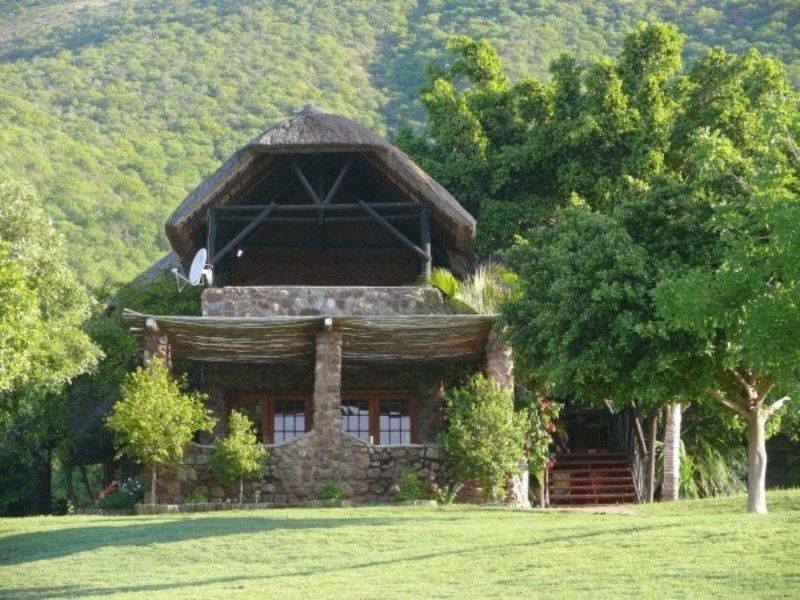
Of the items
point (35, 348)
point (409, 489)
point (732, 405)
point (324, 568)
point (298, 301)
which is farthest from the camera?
point (298, 301)

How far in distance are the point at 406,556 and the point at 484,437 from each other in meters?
7.94

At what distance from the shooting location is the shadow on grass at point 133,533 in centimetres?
2053

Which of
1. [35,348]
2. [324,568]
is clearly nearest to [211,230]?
[35,348]

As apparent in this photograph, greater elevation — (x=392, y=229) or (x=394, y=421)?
(x=392, y=229)

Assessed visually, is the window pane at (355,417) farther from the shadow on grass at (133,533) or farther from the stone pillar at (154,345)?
the shadow on grass at (133,533)

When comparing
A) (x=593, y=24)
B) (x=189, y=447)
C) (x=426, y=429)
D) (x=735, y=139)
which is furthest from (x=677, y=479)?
(x=593, y=24)

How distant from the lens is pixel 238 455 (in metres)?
25.8

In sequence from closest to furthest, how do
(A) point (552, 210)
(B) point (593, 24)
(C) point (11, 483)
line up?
(C) point (11, 483) < (A) point (552, 210) < (B) point (593, 24)

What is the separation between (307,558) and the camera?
1897cm

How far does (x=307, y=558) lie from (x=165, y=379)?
800 cm

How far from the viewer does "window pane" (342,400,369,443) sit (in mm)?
30328

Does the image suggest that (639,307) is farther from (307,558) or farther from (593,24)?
(593,24)

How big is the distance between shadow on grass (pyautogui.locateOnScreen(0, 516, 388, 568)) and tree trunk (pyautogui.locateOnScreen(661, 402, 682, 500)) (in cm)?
919

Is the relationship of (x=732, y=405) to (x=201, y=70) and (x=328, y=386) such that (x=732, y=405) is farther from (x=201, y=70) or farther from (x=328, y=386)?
(x=201, y=70)
